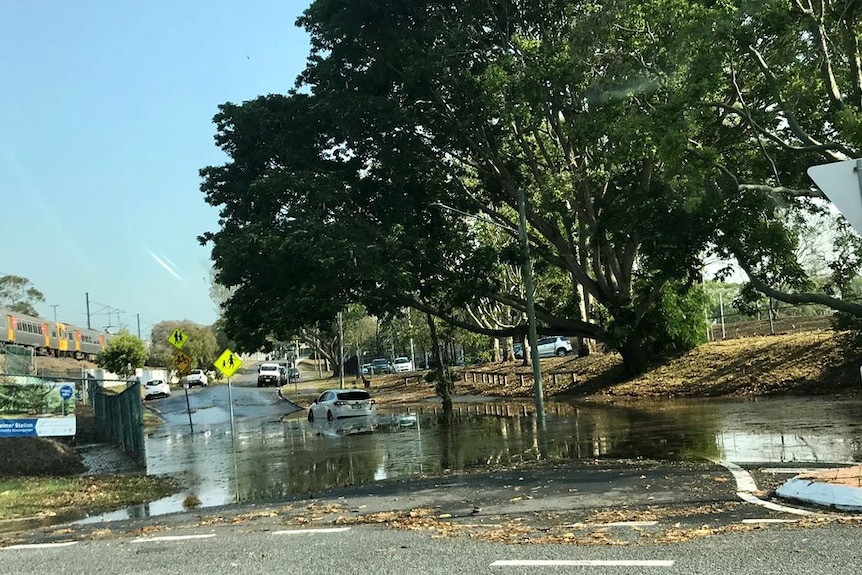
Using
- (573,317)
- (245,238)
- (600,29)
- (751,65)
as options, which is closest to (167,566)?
(600,29)

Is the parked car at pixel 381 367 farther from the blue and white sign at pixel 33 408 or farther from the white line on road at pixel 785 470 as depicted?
the white line on road at pixel 785 470

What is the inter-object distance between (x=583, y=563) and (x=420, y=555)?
1.51m

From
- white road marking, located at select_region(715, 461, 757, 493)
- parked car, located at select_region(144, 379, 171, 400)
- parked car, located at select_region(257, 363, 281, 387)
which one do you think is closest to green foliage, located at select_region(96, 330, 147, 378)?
parked car, located at select_region(144, 379, 171, 400)

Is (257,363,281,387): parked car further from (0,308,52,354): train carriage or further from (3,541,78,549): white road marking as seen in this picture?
(3,541,78,549): white road marking

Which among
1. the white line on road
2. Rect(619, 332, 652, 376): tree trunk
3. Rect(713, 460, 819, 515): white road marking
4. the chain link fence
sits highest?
the chain link fence

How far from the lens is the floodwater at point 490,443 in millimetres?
14320

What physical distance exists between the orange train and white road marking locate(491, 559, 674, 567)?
45.5 metres

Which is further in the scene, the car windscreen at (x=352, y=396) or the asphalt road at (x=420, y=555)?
the car windscreen at (x=352, y=396)

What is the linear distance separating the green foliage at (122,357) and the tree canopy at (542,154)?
36.0 m

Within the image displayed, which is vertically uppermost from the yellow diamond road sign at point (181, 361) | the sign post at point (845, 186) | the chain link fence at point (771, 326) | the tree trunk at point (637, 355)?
the sign post at point (845, 186)

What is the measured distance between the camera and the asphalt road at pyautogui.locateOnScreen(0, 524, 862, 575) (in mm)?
6203

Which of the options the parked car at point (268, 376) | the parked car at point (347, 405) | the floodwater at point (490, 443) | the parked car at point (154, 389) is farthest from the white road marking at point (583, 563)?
the parked car at point (268, 376)

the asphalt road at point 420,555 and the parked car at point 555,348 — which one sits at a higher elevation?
the parked car at point 555,348

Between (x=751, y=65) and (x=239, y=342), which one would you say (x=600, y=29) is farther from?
(x=239, y=342)
